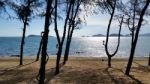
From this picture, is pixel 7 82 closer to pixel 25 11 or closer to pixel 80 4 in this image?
pixel 25 11

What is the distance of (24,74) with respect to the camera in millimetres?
30375

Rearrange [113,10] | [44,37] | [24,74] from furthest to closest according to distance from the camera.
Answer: [113,10] < [24,74] < [44,37]

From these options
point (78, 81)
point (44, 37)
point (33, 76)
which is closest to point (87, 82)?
point (78, 81)

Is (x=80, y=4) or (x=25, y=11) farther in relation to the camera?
(x=80, y=4)

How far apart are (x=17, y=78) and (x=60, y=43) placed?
6.12 m

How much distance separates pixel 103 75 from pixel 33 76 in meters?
5.73

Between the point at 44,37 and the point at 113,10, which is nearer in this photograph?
the point at 44,37

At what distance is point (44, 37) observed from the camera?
16.9 meters

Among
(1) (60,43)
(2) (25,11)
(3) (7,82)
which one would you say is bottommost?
(3) (7,82)

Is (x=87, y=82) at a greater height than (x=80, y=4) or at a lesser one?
lesser

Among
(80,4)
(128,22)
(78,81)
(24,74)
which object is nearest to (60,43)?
(24,74)

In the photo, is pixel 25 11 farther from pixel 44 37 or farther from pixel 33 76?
pixel 44 37

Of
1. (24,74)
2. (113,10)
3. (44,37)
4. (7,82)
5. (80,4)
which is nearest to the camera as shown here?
(44,37)

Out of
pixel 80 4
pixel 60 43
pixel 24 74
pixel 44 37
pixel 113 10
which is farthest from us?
pixel 80 4
